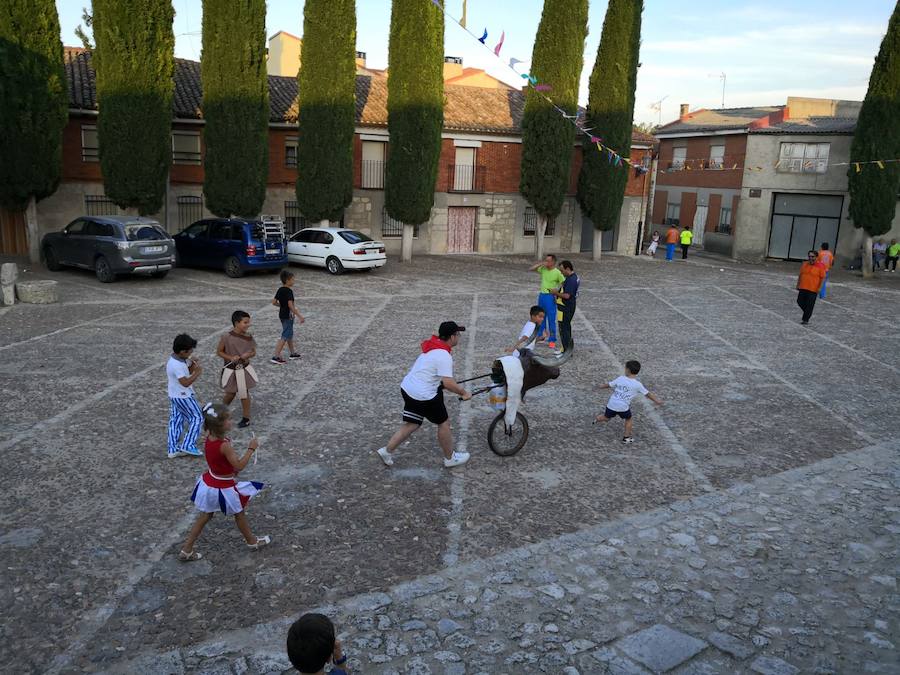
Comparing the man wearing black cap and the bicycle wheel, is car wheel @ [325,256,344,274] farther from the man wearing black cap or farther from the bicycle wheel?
the man wearing black cap

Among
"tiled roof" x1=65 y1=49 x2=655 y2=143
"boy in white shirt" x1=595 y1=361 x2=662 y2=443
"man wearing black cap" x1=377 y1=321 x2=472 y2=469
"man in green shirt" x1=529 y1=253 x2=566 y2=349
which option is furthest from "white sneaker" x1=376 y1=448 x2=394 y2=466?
"tiled roof" x1=65 y1=49 x2=655 y2=143

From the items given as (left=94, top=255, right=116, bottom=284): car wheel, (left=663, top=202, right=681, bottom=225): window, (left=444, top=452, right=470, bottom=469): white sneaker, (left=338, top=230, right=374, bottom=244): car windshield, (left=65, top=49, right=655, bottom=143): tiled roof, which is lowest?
(left=444, top=452, right=470, bottom=469): white sneaker

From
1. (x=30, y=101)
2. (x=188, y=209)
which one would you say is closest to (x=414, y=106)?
(x=188, y=209)

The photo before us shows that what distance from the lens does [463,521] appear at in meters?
6.48

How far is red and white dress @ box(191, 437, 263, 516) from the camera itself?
553 cm

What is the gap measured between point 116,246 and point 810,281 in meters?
16.7

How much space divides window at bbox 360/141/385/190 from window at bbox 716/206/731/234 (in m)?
16.8

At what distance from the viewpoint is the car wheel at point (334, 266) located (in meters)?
21.9

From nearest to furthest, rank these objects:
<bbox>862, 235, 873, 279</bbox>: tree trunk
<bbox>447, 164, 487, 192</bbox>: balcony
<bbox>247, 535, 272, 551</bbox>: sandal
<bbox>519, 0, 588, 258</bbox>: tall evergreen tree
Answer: <bbox>247, 535, 272, 551</bbox>: sandal < <bbox>519, 0, 588, 258</bbox>: tall evergreen tree < <bbox>862, 235, 873, 279</bbox>: tree trunk < <bbox>447, 164, 487, 192</bbox>: balcony

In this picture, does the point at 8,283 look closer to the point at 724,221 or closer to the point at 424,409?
the point at 424,409

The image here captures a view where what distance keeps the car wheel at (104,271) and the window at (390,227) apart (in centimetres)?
1207

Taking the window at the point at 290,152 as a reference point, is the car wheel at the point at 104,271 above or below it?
below

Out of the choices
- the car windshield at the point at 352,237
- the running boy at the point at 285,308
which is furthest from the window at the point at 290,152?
the running boy at the point at 285,308

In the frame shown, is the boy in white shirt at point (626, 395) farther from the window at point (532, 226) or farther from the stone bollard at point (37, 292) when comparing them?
the window at point (532, 226)
